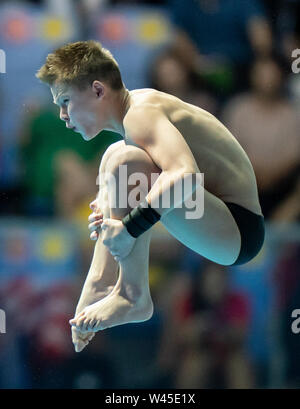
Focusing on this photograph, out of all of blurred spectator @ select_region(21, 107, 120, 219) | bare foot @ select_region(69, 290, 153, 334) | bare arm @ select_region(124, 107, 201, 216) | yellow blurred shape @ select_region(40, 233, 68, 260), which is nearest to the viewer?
bare arm @ select_region(124, 107, 201, 216)

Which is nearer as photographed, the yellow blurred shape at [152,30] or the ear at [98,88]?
the ear at [98,88]

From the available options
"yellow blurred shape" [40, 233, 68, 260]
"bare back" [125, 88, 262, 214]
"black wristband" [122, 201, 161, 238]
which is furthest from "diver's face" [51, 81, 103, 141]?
"yellow blurred shape" [40, 233, 68, 260]

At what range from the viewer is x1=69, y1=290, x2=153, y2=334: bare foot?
1.98m

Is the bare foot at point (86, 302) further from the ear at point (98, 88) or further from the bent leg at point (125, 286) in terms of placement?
the ear at point (98, 88)

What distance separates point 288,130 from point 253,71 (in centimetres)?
30

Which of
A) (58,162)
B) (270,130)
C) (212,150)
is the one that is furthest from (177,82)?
(212,150)

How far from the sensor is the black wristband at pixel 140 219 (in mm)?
1798

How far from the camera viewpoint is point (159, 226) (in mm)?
2861

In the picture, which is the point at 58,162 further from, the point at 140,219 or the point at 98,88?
the point at 140,219

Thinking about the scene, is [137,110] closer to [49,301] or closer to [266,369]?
[49,301]

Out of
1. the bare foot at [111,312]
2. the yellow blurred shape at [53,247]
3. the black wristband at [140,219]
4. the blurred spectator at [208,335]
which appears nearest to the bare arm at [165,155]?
the black wristband at [140,219]

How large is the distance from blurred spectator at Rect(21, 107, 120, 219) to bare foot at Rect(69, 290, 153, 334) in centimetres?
90

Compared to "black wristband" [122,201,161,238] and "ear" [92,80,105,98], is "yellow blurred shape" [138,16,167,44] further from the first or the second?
"black wristband" [122,201,161,238]

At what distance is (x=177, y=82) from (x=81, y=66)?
3.25ft
